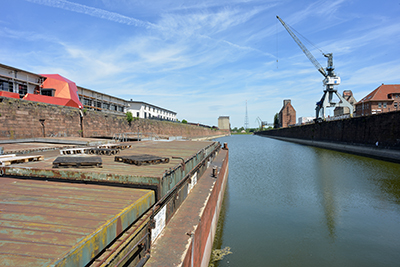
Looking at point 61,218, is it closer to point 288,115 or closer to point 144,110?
point 144,110

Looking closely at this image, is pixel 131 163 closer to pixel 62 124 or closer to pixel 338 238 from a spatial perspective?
pixel 338 238

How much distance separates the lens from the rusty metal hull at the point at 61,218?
7.47ft

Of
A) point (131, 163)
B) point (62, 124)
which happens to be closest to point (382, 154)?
point (131, 163)

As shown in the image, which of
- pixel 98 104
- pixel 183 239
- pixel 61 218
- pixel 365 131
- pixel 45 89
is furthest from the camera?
pixel 98 104

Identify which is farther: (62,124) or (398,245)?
(62,124)

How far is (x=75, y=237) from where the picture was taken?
2.55 meters

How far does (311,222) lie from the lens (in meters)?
10.8

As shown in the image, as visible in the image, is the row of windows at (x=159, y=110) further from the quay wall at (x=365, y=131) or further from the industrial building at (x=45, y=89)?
the quay wall at (x=365, y=131)

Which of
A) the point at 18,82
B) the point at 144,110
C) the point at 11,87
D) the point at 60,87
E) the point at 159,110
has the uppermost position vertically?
the point at 159,110

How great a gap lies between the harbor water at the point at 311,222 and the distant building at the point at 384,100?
49.4m

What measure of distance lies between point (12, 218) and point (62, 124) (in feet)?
76.1

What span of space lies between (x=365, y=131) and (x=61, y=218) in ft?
144

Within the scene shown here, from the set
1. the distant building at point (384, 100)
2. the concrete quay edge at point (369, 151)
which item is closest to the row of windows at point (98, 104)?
the concrete quay edge at point (369, 151)

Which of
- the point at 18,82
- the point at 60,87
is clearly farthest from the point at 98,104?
the point at 18,82
